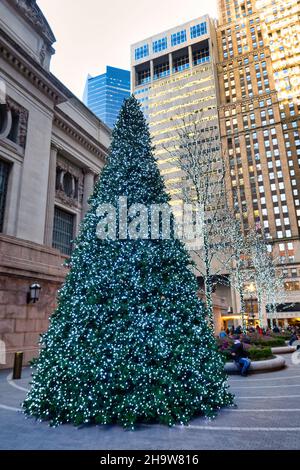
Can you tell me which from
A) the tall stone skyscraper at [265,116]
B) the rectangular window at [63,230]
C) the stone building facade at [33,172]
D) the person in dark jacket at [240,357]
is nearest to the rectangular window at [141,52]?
the tall stone skyscraper at [265,116]

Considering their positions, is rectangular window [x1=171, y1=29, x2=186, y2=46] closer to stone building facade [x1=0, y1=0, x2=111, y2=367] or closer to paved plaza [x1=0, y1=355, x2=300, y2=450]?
stone building facade [x1=0, y1=0, x2=111, y2=367]

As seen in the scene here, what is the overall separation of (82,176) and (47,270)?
45.1ft

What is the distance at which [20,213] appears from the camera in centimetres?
1792

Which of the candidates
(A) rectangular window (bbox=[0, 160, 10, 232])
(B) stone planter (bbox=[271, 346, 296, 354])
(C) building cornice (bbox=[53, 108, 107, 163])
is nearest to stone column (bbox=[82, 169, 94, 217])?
(C) building cornice (bbox=[53, 108, 107, 163])

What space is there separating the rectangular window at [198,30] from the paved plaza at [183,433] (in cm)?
11633

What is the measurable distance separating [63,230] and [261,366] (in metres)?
18.1

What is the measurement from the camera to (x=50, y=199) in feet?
72.0

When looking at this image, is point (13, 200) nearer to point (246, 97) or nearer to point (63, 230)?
point (63, 230)

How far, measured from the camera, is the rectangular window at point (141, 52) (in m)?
109

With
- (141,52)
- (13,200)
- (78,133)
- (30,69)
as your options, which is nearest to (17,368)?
(13,200)

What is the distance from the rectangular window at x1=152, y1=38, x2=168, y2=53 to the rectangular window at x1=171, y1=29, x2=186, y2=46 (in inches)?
105

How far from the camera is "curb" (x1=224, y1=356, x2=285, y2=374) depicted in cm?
1210

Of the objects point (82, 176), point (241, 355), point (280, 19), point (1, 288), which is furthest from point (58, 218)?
point (280, 19)

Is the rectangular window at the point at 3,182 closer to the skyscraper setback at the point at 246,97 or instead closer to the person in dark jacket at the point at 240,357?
the person in dark jacket at the point at 240,357
